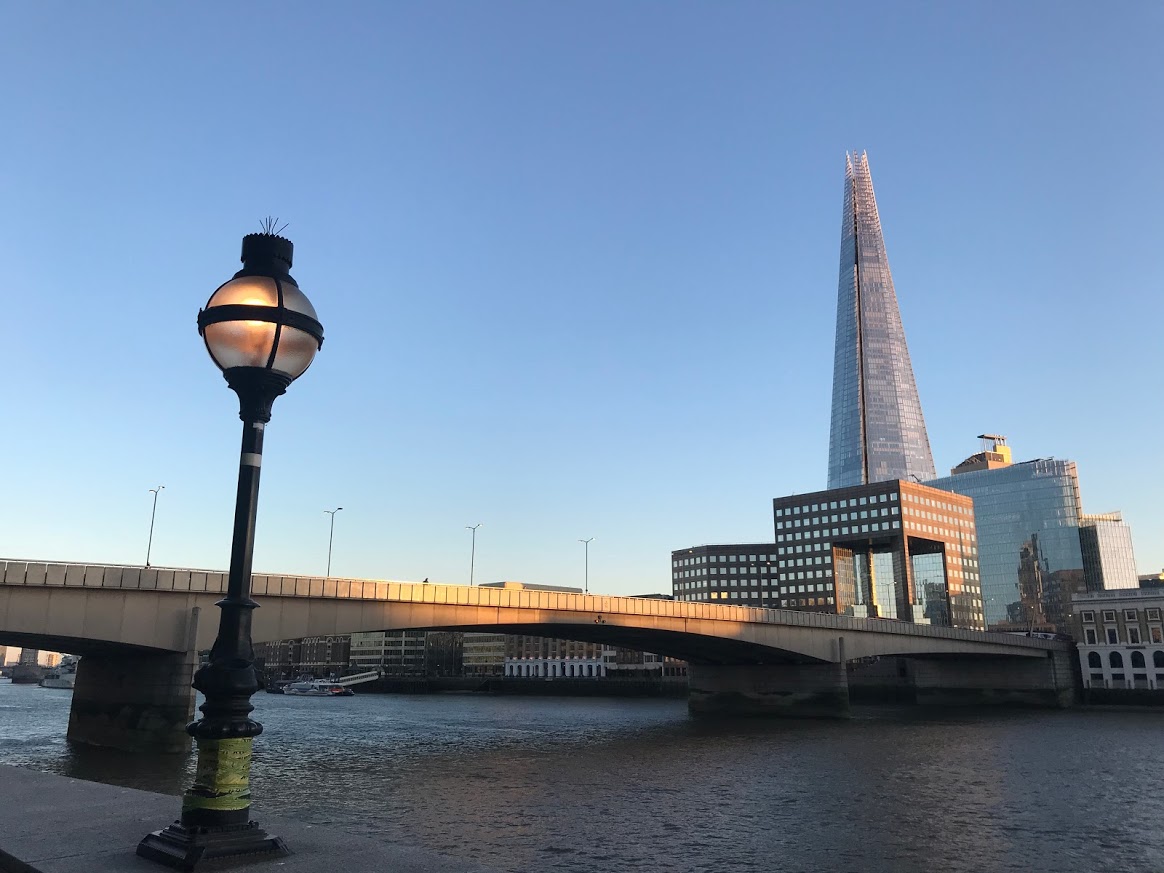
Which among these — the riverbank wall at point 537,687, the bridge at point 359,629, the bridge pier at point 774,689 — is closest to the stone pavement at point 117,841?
the bridge at point 359,629

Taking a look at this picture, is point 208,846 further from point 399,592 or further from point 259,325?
point 399,592

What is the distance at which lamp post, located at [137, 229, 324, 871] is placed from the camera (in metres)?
9.38

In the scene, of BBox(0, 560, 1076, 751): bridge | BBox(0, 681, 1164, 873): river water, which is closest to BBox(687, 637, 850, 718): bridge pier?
BBox(0, 560, 1076, 751): bridge

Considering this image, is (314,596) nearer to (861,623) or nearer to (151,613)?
(151,613)

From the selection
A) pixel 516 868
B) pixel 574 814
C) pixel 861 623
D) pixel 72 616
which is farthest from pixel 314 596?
pixel 861 623

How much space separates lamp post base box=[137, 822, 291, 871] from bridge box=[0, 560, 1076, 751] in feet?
126

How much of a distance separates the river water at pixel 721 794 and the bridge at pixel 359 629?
4.19 m

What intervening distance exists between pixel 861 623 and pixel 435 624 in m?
45.7

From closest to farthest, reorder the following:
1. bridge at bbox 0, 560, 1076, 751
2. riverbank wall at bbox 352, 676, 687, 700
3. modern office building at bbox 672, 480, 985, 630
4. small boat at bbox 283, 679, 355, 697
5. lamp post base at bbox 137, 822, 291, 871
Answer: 1. lamp post base at bbox 137, 822, 291, 871
2. bridge at bbox 0, 560, 1076, 751
3. riverbank wall at bbox 352, 676, 687, 700
4. small boat at bbox 283, 679, 355, 697
5. modern office building at bbox 672, 480, 985, 630

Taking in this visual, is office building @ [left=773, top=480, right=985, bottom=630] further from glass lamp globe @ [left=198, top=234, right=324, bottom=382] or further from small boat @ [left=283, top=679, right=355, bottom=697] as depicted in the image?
glass lamp globe @ [left=198, top=234, right=324, bottom=382]

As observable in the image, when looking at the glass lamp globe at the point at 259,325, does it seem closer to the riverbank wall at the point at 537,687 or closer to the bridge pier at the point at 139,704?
the bridge pier at the point at 139,704

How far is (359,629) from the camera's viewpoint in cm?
5478

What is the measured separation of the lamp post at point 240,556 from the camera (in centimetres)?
938

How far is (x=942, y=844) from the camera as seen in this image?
23.7m
